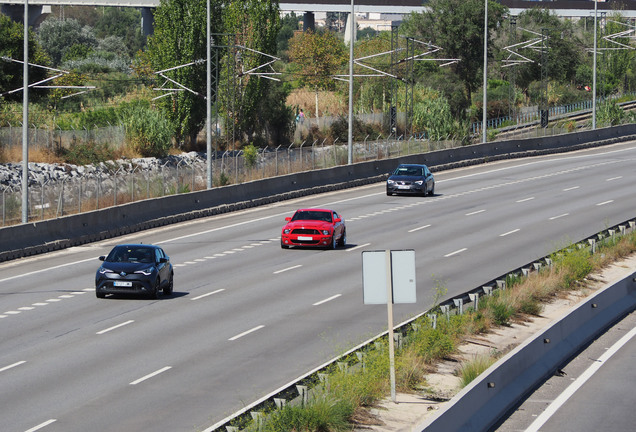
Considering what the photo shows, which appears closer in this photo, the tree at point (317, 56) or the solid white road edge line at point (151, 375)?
the solid white road edge line at point (151, 375)

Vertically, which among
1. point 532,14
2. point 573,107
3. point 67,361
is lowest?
point 67,361

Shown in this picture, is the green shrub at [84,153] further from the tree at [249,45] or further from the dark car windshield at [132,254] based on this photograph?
the dark car windshield at [132,254]

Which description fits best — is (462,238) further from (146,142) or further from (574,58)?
(574,58)

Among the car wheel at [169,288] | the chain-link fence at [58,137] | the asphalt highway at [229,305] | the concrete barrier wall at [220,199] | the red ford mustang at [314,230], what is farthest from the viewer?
the chain-link fence at [58,137]

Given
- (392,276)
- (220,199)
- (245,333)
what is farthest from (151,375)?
(220,199)

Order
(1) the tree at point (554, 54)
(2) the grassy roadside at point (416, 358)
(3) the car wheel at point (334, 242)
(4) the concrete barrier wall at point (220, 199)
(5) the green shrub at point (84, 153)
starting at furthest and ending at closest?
(1) the tree at point (554, 54) < (5) the green shrub at point (84, 153) < (4) the concrete barrier wall at point (220, 199) < (3) the car wheel at point (334, 242) < (2) the grassy roadside at point (416, 358)

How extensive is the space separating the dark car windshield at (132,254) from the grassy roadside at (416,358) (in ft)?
27.0

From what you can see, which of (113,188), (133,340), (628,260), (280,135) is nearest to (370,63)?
(280,135)

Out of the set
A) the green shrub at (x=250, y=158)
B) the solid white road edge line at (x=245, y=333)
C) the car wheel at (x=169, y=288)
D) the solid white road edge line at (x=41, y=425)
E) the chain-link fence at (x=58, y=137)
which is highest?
the chain-link fence at (x=58, y=137)

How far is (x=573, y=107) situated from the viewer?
112125 mm

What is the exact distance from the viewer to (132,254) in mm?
26781

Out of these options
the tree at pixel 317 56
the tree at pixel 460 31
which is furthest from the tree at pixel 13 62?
the tree at pixel 317 56

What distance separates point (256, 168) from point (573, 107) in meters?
65.5

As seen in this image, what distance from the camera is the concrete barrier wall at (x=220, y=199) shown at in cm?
3528
